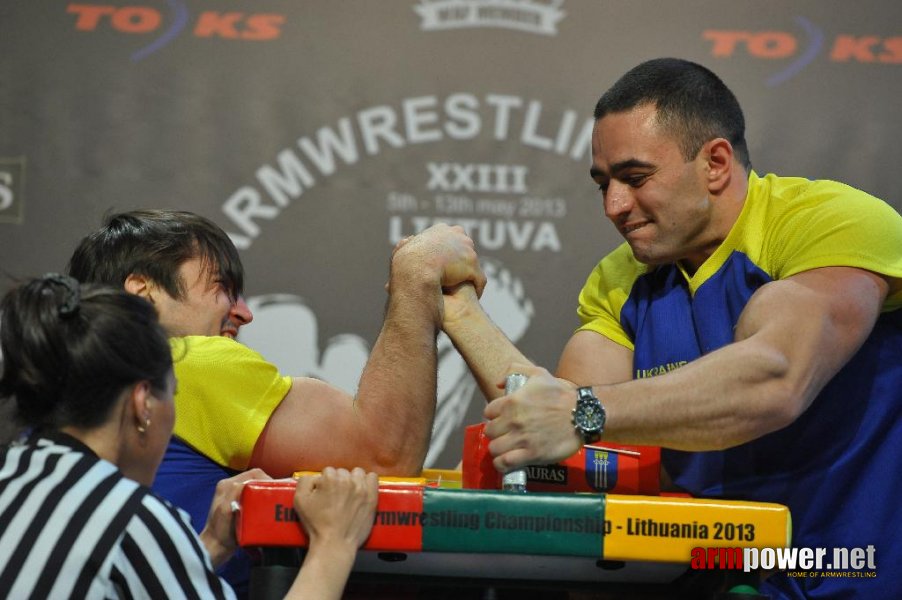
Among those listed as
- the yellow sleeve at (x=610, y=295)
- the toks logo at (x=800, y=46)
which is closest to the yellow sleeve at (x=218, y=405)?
the yellow sleeve at (x=610, y=295)

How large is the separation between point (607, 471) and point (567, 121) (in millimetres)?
1553

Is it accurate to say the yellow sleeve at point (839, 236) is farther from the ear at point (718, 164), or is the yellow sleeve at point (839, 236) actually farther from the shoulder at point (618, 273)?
the shoulder at point (618, 273)

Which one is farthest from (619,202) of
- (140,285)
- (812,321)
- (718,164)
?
(140,285)

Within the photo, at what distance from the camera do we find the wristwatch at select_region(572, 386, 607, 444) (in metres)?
1.57

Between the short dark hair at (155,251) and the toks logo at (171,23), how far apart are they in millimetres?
1120

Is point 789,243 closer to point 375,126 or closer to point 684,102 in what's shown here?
point 684,102

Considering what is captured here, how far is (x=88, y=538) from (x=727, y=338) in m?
1.09

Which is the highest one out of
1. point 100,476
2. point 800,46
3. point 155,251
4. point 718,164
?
point 800,46

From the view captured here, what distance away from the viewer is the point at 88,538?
4.13 feet

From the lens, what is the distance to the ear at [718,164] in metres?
2.07

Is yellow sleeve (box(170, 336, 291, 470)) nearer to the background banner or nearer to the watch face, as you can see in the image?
the watch face

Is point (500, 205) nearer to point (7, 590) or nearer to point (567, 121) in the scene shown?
point (567, 121)

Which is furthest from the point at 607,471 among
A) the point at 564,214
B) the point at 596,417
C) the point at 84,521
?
the point at 564,214

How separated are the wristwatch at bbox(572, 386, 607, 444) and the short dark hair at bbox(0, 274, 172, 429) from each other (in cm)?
57
